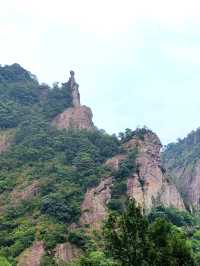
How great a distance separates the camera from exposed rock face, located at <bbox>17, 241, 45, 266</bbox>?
50.0 metres

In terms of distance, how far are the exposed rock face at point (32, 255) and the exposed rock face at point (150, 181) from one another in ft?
41.6

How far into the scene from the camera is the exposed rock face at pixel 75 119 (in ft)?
268

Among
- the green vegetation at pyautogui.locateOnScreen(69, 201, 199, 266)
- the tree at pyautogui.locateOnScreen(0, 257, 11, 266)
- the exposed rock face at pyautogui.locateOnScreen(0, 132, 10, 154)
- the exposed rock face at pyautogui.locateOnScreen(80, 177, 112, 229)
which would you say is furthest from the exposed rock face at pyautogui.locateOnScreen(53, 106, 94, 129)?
the green vegetation at pyautogui.locateOnScreen(69, 201, 199, 266)

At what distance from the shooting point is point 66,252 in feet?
167

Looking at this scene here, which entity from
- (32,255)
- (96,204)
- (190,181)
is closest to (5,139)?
(96,204)

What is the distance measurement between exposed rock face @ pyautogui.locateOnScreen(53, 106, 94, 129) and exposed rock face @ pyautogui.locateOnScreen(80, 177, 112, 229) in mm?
19847

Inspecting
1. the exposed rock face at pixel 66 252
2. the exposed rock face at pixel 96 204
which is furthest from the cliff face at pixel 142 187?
the exposed rock face at pixel 66 252

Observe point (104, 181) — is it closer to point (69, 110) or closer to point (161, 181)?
point (161, 181)

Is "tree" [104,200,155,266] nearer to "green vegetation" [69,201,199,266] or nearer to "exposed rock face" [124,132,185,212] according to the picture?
"green vegetation" [69,201,199,266]

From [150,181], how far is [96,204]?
870cm

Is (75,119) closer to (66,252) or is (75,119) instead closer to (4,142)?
(4,142)

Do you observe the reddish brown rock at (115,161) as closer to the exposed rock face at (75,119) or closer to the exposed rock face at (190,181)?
the exposed rock face at (75,119)

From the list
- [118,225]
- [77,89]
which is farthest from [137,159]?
[118,225]

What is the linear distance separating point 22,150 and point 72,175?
989 centimetres
